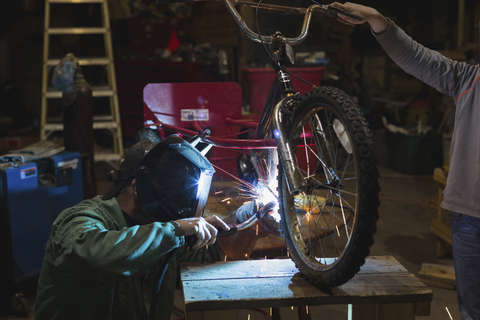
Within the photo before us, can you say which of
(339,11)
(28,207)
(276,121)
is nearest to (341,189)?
(276,121)

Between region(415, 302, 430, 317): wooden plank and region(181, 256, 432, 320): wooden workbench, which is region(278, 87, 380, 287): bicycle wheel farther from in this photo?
region(415, 302, 430, 317): wooden plank

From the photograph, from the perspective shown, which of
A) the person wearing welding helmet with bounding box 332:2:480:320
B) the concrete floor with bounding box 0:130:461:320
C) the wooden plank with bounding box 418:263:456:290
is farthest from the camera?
the wooden plank with bounding box 418:263:456:290

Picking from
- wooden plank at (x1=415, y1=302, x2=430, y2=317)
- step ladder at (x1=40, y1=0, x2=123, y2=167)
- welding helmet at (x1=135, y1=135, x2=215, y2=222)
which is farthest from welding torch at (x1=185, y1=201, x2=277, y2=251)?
step ladder at (x1=40, y1=0, x2=123, y2=167)

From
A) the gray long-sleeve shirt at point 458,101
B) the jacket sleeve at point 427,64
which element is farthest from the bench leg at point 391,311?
the jacket sleeve at point 427,64

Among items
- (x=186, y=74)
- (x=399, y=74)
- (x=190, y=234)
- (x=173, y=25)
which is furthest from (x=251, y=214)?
(x=399, y=74)

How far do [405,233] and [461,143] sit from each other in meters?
2.82

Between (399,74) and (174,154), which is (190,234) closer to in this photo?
(174,154)

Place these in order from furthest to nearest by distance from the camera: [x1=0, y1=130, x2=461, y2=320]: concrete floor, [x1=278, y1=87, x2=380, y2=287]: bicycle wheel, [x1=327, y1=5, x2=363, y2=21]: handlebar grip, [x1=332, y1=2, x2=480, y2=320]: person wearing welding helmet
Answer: [x1=0, y1=130, x2=461, y2=320]: concrete floor < [x1=332, y1=2, x2=480, y2=320]: person wearing welding helmet < [x1=327, y1=5, x2=363, y2=21]: handlebar grip < [x1=278, y1=87, x2=380, y2=287]: bicycle wheel

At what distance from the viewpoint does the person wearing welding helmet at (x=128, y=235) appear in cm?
128

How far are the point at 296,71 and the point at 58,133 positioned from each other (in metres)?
4.38

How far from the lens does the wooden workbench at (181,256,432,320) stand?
54.9 inches

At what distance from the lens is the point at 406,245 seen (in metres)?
4.17

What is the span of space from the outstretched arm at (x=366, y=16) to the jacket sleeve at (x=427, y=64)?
37mm

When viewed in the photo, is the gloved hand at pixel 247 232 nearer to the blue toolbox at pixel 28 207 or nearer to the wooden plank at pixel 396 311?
the wooden plank at pixel 396 311
